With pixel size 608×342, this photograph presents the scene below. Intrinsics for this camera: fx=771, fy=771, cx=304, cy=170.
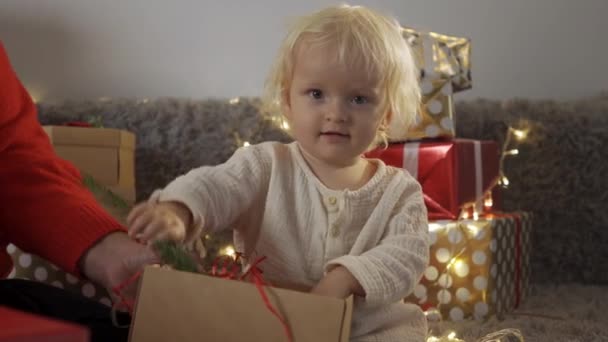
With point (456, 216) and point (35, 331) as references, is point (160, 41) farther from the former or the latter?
point (35, 331)

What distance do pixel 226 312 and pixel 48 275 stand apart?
520 millimetres

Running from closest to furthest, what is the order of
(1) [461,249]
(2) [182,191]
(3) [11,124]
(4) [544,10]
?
(2) [182,191] → (3) [11,124] → (1) [461,249] → (4) [544,10]

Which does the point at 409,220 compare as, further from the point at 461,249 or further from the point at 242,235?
the point at 461,249

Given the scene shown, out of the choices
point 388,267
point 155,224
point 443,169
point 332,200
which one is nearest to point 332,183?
point 332,200

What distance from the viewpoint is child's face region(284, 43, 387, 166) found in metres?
0.97

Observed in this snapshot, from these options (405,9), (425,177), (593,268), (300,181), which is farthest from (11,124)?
(593,268)

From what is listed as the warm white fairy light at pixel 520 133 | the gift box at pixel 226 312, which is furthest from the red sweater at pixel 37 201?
the warm white fairy light at pixel 520 133

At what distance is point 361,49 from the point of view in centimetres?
97

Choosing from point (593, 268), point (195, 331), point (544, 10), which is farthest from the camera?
point (544, 10)

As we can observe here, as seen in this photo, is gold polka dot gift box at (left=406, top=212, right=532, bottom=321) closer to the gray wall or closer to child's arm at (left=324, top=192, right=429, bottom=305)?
child's arm at (left=324, top=192, right=429, bottom=305)

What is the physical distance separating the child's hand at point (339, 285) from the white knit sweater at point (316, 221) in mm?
22

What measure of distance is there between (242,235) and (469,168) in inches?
21.8

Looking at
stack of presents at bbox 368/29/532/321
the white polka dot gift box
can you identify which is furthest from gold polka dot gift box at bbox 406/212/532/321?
the white polka dot gift box

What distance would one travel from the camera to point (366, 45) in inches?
38.1
